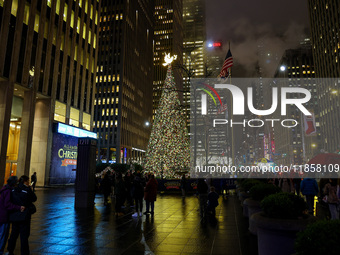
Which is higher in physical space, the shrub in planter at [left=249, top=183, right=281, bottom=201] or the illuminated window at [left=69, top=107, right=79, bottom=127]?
the illuminated window at [left=69, top=107, right=79, bottom=127]

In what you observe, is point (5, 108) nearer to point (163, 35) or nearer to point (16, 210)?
point (16, 210)

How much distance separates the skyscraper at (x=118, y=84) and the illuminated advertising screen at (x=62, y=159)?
5101cm

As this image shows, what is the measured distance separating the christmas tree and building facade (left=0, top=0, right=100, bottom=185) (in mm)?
12535

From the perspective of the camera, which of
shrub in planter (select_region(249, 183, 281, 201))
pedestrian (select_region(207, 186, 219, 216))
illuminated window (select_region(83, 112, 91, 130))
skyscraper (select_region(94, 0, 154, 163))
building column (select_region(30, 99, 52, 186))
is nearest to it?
shrub in planter (select_region(249, 183, 281, 201))

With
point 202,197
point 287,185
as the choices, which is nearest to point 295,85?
point 287,185

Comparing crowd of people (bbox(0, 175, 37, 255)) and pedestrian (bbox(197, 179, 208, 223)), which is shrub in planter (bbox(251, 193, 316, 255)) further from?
pedestrian (bbox(197, 179, 208, 223))

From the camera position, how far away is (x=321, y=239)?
3.21 m

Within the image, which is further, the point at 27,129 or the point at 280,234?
the point at 27,129

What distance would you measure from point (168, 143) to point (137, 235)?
18.8m

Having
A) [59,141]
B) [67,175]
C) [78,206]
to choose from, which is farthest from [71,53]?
[78,206]

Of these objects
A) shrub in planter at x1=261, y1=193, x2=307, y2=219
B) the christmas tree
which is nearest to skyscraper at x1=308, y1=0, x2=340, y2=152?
the christmas tree

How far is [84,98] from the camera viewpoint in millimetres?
38812

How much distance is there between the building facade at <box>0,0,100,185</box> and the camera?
24.8 m

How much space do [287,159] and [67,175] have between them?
13564 cm
